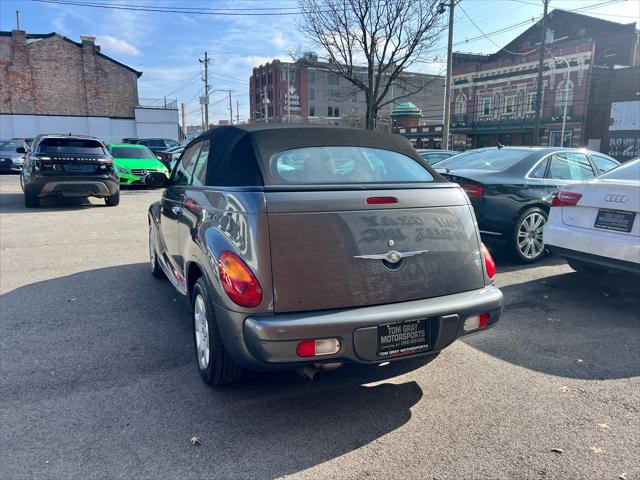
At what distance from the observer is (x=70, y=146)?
11.3 metres

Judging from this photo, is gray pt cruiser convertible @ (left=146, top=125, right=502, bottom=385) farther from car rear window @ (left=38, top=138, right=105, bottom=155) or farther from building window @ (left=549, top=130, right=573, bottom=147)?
building window @ (left=549, top=130, right=573, bottom=147)

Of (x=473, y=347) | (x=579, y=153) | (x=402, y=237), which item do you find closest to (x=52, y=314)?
(x=402, y=237)

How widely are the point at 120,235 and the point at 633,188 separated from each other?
25.1 ft

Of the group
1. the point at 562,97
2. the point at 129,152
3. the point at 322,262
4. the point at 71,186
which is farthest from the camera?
the point at 562,97

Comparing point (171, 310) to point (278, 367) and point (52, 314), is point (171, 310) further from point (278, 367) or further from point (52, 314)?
point (278, 367)

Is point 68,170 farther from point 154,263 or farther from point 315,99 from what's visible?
point 315,99

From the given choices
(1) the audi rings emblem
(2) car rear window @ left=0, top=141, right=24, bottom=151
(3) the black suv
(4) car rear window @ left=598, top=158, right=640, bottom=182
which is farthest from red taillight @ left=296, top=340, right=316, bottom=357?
(2) car rear window @ left=0, top=141, right=24, bottom=151

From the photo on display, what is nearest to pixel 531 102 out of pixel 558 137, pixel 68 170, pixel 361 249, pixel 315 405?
pixel 558 137

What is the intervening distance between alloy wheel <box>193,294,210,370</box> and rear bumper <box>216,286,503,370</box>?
398mm

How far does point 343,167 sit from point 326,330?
129cm

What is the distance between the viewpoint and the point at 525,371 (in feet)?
12.0

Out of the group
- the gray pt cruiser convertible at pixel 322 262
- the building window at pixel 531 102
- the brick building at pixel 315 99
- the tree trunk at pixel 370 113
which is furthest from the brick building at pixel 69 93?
the gray pt cruiser convertible at pixel 322 262

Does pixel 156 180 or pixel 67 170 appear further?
pixel 67 170

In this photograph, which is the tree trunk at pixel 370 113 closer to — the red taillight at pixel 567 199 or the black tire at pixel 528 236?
the black tire at pixel 528 236
